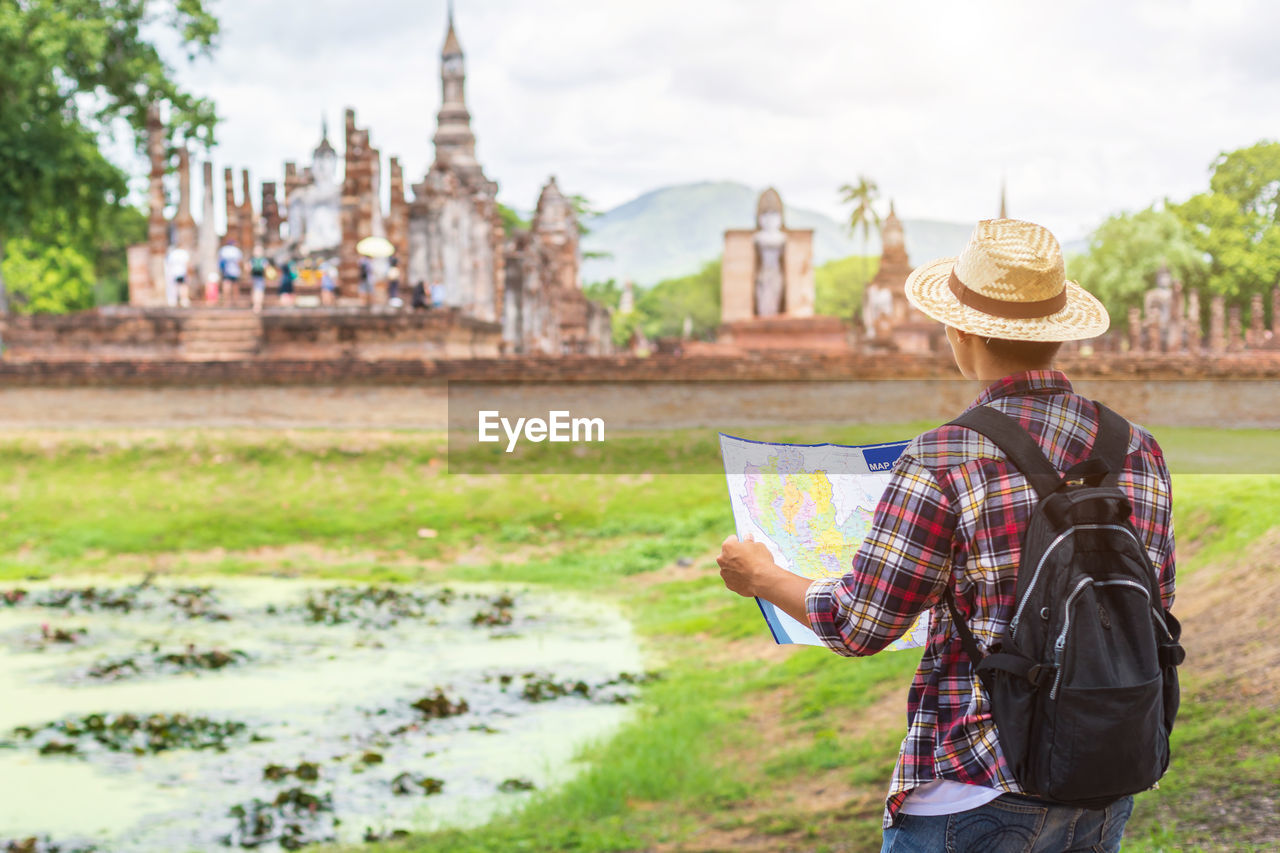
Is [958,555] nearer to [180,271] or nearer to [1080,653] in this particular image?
[1080,653]

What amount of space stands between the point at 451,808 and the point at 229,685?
3121 mm

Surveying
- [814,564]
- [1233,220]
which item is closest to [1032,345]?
[814,564]

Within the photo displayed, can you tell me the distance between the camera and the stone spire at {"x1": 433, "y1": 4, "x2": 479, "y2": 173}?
33.5m

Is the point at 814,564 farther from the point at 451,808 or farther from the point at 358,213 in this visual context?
the point at 358,213

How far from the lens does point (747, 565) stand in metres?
2.36

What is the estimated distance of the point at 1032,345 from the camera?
2244mm

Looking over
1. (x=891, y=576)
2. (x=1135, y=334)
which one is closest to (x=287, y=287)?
(x=1135, y=334)

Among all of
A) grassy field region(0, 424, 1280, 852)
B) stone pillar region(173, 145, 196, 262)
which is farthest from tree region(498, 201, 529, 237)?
grassy field region(0, 424, 1280, 852)

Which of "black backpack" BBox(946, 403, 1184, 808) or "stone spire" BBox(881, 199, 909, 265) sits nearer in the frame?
"black backpack" BBox(946, 403, 1184, 808)

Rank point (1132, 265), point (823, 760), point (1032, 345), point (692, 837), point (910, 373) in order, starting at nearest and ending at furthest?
1. point (1032, 345)
2. point (692, 837)
3. point (823, 760)
4. point (910, 373)
5. point (1132, 265)

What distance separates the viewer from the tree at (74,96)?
982 inches

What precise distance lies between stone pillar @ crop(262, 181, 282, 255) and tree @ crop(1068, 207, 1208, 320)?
841 inches

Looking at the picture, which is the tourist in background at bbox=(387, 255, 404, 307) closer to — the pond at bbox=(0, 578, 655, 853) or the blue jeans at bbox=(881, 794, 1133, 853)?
the pond at bbox=(0, 578, 655, 853)

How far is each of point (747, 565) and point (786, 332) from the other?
20566 millimetres
